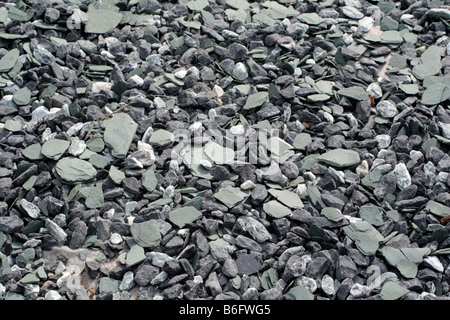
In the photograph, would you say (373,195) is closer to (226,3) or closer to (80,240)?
(80,240)

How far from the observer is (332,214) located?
2.60m

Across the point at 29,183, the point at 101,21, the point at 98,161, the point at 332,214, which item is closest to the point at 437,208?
the point at 332,214

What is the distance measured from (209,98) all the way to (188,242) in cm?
107

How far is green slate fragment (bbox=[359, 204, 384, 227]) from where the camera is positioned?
262cm

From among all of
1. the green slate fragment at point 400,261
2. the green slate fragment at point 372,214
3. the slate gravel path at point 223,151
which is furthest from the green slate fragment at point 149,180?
the green slate fragment at point 400,261

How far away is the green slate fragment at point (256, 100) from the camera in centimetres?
317

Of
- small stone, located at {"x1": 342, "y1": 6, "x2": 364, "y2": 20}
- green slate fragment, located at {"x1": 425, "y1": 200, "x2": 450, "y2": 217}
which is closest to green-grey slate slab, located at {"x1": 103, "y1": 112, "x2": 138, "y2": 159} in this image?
green slate fragment, located at {"x1": 425, "y1": 200, "x2": 450, "y2": 217}

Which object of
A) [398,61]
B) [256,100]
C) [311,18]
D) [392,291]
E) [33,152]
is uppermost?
[311,18]

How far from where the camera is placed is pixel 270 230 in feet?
8.52

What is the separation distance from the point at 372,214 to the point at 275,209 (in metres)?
0.52

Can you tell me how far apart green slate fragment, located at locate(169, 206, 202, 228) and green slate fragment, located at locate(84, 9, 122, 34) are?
5.63ft

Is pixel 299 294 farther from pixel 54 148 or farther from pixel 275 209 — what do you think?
pixel 54 148

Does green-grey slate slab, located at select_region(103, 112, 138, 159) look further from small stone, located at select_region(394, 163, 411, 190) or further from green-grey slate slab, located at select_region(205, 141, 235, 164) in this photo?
small stone, located at select_region(394, 163, 411, 190)
